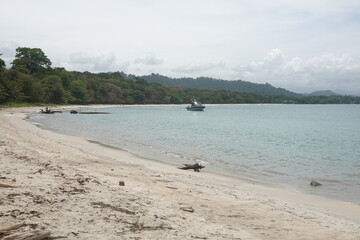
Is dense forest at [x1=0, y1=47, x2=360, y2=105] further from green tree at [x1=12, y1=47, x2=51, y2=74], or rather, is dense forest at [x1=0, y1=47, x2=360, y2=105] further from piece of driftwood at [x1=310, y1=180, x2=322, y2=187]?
piece of driftwood at [x1=310, y1=180, x2=322, y2=187]

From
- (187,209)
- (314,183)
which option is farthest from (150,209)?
(314,183)

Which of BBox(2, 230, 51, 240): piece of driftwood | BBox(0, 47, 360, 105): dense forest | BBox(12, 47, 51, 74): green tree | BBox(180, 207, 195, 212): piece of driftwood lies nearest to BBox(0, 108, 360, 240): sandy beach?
BBox(180, 207, 195, 212): piece of driftwood

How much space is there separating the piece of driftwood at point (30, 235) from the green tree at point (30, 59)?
118924mm

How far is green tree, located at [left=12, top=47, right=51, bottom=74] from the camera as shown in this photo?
372ft

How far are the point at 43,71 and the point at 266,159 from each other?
114 meters

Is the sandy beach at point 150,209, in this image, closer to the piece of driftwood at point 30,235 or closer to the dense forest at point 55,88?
the piece of driftwood at point 30,235

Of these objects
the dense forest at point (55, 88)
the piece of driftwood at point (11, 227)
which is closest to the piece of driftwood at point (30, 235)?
the piece of driftwood at point (11, 227)

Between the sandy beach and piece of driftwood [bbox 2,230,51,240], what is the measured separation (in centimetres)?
29

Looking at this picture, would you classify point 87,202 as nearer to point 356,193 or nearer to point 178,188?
point 178,188

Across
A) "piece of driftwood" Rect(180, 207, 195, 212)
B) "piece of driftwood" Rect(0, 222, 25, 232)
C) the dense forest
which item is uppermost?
the dense forest

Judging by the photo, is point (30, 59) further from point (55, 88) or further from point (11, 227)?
point (11, 227)

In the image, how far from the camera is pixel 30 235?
17.5 feet

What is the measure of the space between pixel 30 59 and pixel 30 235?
123648 millimetres

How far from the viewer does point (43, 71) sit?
12031cm
